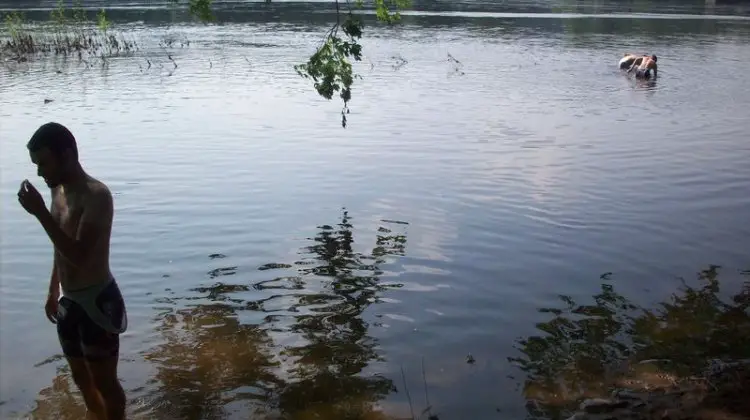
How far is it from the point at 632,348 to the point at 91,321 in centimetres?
505

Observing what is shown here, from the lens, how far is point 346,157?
1574 cm

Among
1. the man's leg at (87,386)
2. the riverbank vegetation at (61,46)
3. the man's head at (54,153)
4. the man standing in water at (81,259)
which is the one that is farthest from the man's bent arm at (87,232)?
the riverbank vegetation at (61,46)

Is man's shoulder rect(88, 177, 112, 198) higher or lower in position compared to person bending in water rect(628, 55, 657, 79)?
higher

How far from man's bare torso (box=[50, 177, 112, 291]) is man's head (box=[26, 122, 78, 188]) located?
0.14m

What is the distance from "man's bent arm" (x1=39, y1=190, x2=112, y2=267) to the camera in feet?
15.0

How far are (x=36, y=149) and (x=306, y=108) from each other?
17156 millimetres

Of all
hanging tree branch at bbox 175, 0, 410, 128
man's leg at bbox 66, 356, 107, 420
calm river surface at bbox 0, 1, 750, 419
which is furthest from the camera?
hanging tree branch at bbox 175, 0, 410, 128

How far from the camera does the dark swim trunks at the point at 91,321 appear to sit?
4.83 m

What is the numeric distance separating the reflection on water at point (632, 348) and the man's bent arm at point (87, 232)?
374cm

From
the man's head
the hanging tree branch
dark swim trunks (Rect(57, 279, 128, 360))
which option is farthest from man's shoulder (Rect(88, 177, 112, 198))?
the hanging tree branch

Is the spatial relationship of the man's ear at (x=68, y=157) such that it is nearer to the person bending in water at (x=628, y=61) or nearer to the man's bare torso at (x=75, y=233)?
the man's bare torso at (x=75, y=233)

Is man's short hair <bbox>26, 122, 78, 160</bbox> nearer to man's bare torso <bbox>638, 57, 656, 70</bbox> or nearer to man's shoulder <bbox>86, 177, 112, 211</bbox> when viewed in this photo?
man's shoulder <bbox>86, 177, 112, 211</bbox>

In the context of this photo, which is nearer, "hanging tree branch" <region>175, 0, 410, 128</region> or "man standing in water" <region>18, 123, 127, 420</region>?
"man standing in water" <region>18, 123, 127, 420</region>

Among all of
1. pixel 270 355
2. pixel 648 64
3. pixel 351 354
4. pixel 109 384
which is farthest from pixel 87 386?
pixel 648 64
